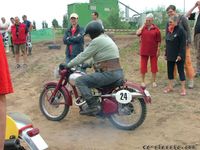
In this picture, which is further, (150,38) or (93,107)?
(150,38)

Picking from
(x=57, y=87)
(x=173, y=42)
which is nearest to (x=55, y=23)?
(x=173, y=42)

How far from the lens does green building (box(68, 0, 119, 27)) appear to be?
28406mm

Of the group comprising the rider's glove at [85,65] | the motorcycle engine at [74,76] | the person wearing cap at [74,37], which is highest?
the person wearing cap at [74,37]

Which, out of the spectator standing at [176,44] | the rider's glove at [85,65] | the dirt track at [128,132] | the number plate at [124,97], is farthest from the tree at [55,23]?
the number plate at [124,97]

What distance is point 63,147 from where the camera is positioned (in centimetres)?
551

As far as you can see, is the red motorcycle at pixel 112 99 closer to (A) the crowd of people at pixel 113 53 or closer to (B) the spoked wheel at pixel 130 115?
(B) the spoked wheel at pixel 130 115

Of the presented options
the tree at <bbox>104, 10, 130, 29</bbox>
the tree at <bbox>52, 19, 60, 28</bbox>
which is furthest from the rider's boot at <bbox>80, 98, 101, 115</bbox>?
the tree at <bbox>52, 19, 60, 28</bbox>

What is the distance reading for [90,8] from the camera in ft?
95.9

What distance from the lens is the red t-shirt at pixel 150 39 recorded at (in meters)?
8.87

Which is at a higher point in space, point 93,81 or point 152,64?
point 93,81

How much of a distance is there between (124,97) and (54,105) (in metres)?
1.40

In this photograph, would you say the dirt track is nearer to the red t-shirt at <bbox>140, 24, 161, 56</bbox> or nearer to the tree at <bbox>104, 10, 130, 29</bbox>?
the red t-shirt at <bbox>140, 24, 161, 56</bbox>

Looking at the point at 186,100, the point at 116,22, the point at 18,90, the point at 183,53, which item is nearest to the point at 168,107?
the point at 186,100

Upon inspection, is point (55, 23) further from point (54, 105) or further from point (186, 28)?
point (54, 105)
